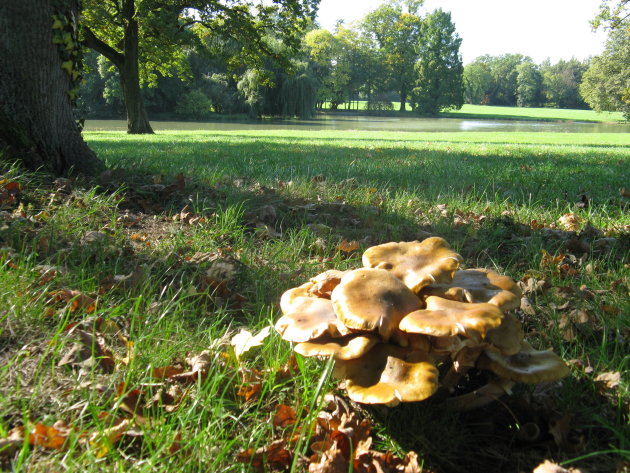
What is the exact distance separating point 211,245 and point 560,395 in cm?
233

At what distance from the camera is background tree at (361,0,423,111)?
85125 millimetres

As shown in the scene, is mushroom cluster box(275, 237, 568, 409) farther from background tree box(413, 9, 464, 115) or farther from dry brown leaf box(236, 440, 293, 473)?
background tree box(413, 9, 464, 115)

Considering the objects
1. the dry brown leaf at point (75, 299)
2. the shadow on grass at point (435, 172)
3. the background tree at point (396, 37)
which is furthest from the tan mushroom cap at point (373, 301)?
the background tree at point (396, 37)

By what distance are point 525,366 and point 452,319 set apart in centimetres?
36

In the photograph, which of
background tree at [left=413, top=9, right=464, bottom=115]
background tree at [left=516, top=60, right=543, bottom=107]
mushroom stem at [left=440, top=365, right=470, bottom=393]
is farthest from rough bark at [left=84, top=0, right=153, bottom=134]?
background tree at [left=516, top=60, right=543, bottom=107]

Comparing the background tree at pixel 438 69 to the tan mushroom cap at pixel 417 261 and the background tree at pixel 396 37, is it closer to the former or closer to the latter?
A: the background tree at pixel 396 37

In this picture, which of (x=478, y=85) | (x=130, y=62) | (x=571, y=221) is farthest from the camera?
(x=478, y=85)

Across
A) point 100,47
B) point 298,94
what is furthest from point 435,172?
point 298,94

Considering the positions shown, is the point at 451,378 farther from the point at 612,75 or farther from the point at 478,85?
the point at 478,85

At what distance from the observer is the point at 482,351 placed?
1.56 meters

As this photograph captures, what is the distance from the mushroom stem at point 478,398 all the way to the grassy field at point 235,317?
0.05 metres

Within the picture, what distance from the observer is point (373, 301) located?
1557mm

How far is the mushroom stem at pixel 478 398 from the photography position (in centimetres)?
161

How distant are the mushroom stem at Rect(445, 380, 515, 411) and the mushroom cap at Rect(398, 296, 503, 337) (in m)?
0.31
